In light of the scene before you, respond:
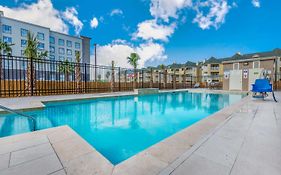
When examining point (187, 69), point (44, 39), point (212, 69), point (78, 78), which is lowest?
point (78, 78)

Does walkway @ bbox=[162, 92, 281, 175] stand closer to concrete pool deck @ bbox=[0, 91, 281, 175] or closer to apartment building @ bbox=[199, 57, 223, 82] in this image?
concrete pool deck @ bbox=[0, 91, 281, 175]

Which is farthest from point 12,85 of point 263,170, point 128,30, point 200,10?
point 200,10

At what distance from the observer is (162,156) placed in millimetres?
1803

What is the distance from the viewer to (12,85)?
8258mm

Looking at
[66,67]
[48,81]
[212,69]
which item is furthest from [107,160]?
[212,69]

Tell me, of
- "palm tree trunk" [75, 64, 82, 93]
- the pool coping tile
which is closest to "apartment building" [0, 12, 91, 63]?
"palm tree trunk" [75, 64, 82, 93]

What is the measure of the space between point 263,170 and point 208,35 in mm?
18100

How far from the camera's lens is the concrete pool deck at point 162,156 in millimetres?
1470

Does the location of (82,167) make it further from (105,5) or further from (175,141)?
(105,5)

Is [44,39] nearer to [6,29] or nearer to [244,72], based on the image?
[6,29]

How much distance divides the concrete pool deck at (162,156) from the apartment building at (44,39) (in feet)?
Answer: 92.6

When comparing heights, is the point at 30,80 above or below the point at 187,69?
below

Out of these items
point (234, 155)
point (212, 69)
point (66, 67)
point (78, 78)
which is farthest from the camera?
point (212, 69)

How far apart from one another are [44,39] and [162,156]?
3675 cm
